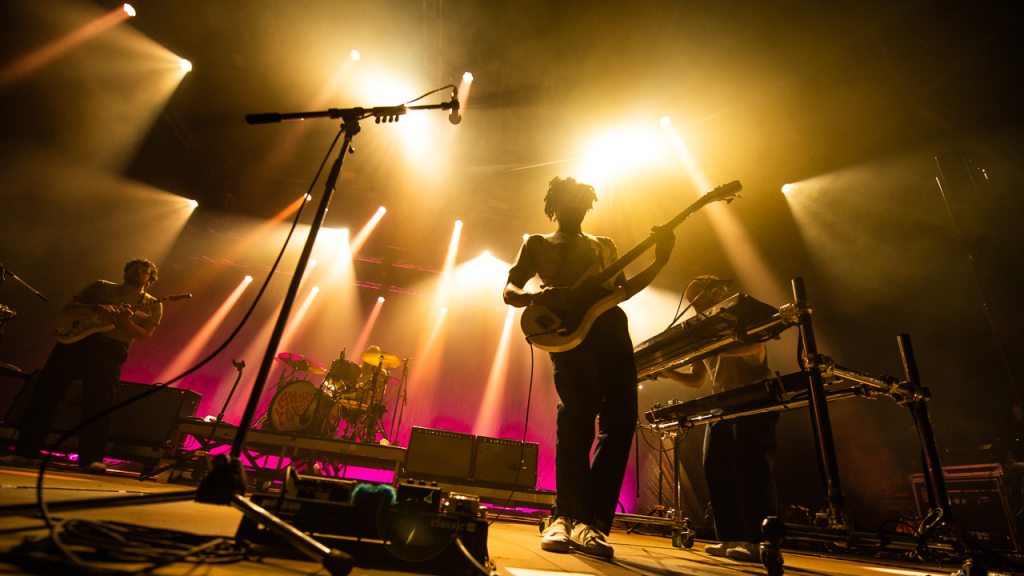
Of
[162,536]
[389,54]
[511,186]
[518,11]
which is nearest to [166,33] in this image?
[389,54]

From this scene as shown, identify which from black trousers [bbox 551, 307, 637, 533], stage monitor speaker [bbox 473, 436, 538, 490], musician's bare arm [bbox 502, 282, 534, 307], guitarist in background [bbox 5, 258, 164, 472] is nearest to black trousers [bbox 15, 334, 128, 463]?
guitarist in background [bbox 5, 258, 164, 472]

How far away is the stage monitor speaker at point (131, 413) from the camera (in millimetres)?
4594

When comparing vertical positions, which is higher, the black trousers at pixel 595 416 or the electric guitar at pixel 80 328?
the electric guitar at pixel 80 328

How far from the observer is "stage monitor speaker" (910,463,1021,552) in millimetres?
4293

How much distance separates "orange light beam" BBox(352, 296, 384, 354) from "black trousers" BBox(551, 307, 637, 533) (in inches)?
376

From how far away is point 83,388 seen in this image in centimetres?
409

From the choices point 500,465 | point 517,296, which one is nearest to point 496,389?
point 500,465

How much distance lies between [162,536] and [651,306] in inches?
353

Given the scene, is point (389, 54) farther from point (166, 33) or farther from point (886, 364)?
point (886, 364)

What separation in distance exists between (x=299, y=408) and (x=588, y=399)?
213 inches

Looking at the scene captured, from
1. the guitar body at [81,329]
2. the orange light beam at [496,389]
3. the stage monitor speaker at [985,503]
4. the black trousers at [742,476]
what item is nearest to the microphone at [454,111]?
the black trousers at [742,476]

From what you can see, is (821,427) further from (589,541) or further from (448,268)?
(448,268)

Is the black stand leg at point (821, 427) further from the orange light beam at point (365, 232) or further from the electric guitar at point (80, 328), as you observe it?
the orange light beam at point (365, 232)

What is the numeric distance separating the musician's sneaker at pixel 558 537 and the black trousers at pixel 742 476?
1422mm
